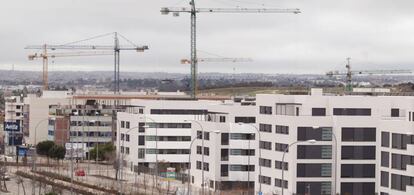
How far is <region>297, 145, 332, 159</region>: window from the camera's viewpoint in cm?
5556

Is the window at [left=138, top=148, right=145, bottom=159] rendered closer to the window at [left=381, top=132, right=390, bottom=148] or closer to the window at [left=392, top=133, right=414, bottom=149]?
the window at [left=381, top=132, right=390, bottom=148]

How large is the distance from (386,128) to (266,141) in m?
9.82

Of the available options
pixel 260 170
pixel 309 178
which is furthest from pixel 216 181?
pixel 309 178

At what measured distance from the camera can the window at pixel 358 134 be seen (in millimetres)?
55812

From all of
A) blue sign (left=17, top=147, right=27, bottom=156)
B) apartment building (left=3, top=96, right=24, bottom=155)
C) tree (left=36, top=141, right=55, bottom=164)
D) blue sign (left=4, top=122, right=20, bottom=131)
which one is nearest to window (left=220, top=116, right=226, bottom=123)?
→ tree (left=36, top=141, right=55, bottom=164)

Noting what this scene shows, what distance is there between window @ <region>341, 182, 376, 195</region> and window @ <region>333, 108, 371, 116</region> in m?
3.57

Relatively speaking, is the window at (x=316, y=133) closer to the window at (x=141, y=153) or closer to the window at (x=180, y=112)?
the window at (x=180, y=112)

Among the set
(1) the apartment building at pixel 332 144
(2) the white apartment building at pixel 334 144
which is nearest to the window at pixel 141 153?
(2) the white apartment building at pixel 334 144

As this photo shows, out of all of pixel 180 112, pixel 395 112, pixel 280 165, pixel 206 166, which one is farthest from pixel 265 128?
pixel 180 112

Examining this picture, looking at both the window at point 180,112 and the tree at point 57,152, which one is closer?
the window at point 180,112

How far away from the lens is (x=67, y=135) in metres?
105

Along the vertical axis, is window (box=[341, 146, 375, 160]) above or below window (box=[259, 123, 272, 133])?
below

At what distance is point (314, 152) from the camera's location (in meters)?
55.7

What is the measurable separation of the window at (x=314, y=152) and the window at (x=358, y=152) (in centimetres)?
79
